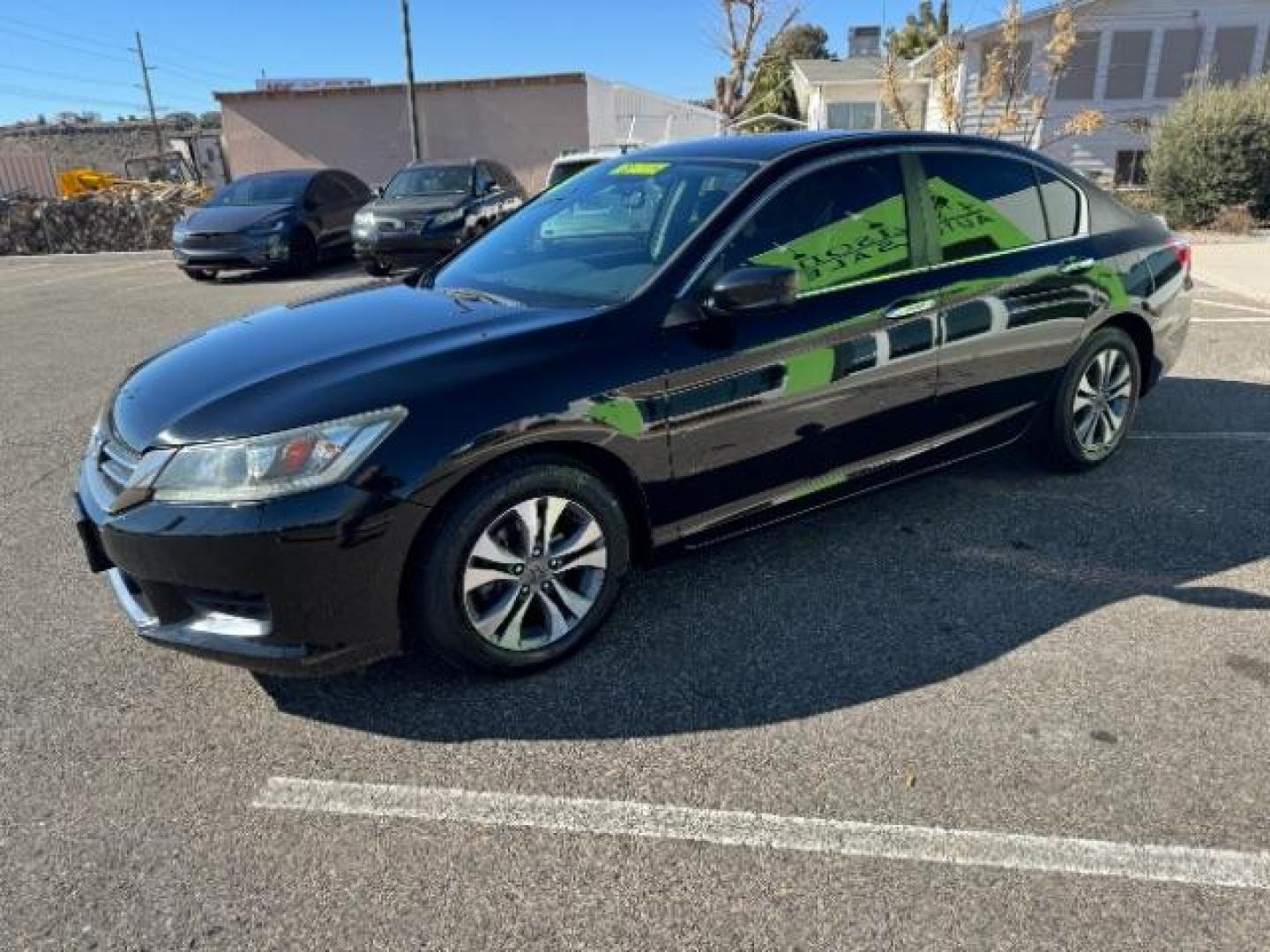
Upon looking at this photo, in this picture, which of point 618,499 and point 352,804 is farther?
point 618,499

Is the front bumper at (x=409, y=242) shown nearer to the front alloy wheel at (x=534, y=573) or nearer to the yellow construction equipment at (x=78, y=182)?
the front alloy wheel at (x=534, y=573)

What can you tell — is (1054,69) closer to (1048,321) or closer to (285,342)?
(1048,321)

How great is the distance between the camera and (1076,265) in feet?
13.7

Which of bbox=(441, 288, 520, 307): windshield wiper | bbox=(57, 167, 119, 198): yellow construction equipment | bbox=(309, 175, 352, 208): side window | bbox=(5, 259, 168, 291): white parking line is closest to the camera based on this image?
bbox=(441, 288, 520, 307): windshield wiper

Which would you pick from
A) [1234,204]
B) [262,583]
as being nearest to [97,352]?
[262,583]

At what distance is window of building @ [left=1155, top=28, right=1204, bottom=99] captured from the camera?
2409cm

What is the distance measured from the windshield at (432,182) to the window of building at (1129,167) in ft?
63.4

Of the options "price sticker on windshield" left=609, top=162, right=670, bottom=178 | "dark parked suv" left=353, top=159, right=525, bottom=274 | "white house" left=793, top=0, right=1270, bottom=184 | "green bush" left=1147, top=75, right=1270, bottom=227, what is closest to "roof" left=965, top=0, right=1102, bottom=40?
"white house" left=793, top=0, right=1270, bottom=184

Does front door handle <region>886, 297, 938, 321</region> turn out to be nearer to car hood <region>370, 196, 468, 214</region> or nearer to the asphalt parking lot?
the asphalt parking lot

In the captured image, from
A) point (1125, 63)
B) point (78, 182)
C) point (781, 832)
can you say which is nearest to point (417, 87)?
point (78, 182)

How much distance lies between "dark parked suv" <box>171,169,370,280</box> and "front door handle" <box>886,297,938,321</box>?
11139mm

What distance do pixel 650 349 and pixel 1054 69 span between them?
61.8 feet

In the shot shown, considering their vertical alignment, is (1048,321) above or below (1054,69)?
below

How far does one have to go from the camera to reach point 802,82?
3894 cm
